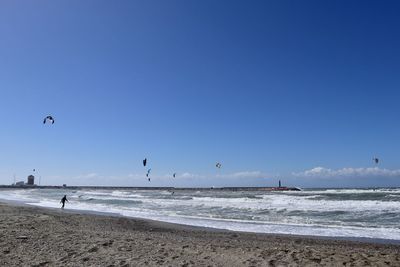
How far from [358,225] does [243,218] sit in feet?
21.3

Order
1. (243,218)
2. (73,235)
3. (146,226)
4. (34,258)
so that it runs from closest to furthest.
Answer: (34,258), (73,235), (146,226), (243,218)

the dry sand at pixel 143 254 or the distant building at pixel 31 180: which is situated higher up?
the distant building at pixel 31 180

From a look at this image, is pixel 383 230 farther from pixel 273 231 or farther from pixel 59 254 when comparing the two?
pixel 59 254

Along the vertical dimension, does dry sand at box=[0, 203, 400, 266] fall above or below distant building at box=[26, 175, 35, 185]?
below

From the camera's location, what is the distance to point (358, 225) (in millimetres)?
19984

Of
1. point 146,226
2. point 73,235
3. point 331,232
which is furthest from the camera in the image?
point 146,226

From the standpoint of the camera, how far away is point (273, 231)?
18.0m

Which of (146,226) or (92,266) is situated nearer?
(92,266)

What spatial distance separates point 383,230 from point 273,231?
477cm

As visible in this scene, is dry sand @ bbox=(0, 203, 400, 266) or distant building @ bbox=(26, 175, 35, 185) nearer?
dry sand @ bbox=(0, 203, 400, 266)

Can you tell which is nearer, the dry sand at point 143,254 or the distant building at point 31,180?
the dry sand at point 143,254

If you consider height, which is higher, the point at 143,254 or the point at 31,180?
the point at 31,180

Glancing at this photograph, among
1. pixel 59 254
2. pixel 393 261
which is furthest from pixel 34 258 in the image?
pixel 393 261

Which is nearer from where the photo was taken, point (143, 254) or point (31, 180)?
point (143, 254)
